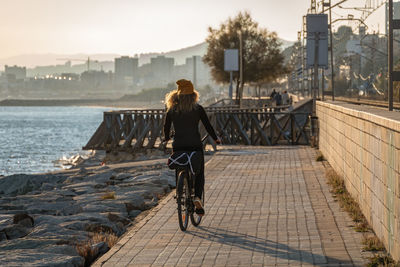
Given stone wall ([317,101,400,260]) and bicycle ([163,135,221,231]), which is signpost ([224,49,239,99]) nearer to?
stone wall ([317,101,400,260])

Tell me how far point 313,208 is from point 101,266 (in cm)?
442

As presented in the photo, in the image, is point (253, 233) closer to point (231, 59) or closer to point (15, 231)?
point (15, 231)

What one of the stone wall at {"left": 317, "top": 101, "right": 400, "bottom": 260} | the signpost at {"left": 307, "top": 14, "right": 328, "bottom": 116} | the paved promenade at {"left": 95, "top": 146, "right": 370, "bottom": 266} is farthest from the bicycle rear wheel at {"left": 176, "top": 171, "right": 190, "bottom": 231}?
the signpost at {"left": 307, "top": 14, "right": 328, "bottom": 116}

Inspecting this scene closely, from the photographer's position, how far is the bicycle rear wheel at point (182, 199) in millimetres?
9266

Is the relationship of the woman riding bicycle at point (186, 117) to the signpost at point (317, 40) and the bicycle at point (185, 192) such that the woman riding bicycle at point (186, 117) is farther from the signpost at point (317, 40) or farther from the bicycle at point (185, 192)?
the signpost at point (317, 40)

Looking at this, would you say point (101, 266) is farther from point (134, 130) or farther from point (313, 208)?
point (134, 130)

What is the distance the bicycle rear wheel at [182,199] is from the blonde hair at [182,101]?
2.49ft

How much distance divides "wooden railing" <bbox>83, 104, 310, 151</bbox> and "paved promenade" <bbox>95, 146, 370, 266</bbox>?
15.7 meters

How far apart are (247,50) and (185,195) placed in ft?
216

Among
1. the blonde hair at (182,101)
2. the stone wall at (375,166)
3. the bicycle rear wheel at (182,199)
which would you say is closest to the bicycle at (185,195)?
the bicycle rear wheel at (182,199)

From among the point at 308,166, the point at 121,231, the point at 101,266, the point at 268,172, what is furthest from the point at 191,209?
the point at 308,166

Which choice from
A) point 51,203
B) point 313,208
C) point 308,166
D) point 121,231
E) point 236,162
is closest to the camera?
point 121,231

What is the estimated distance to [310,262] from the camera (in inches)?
287

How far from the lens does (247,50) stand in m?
74.6
